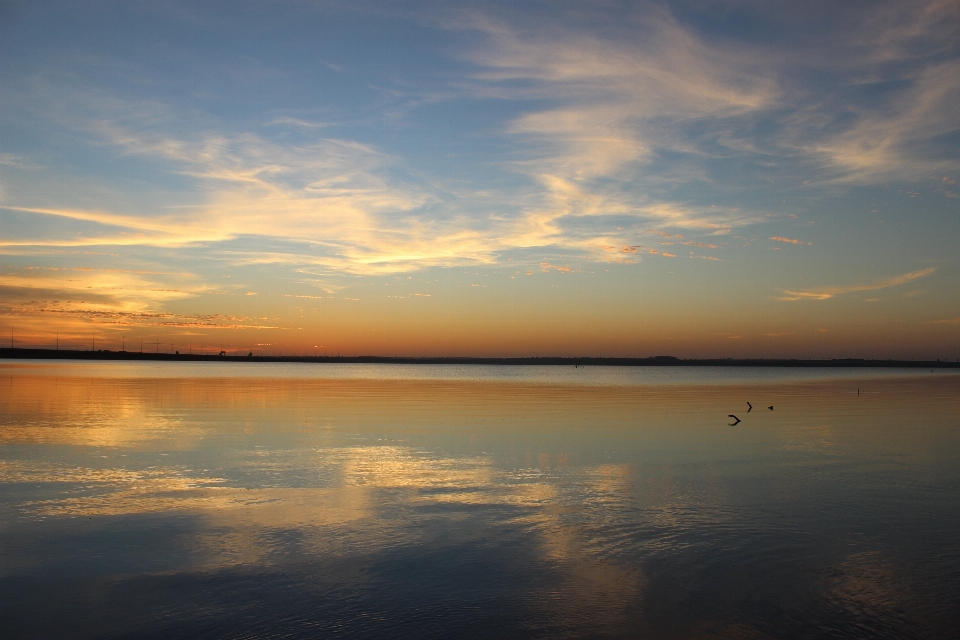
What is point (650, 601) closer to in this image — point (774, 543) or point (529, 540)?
point (529, 540)

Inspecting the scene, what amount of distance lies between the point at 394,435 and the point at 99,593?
47.1 feet

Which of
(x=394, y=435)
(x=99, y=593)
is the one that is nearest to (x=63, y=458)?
(x=394, y=435)

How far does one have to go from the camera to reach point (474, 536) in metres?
10.4

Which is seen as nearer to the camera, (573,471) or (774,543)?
(774,543)

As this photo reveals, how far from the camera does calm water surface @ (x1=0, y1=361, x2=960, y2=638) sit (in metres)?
7.42

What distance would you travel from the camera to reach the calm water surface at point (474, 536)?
7.42 meters

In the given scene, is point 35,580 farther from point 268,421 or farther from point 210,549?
point 268,421

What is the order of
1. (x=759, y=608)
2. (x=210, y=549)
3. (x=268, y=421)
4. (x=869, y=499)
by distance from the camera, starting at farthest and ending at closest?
(x=268, y=421), (x=869, y=499), (x=210, y=549), (x=759, y=608)

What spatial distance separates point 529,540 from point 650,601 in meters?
2.66

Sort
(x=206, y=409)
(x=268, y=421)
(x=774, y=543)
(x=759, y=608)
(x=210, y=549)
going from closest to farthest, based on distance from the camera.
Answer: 1. (x=759, y=608)
2. (x=210, y=549)
3. (x=774, y=543)
4. (x=268, y=421)
5. (x=206, y=409)

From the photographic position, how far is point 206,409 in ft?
105

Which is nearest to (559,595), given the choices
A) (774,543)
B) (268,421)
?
(774,543)

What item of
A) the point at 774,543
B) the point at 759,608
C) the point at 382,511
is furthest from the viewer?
the point at 382,511

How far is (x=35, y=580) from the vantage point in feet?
27.4
